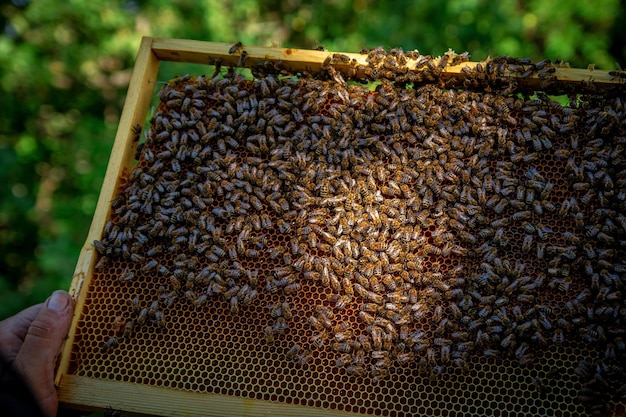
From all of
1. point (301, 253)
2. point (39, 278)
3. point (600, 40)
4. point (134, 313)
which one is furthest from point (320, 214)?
point (600, 40)

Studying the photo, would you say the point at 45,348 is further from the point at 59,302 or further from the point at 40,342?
the point at 59,302

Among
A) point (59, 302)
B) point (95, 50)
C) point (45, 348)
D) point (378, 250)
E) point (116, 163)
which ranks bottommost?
point (45, 348)

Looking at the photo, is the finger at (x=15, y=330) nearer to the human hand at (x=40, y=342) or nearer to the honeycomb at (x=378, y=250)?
the human hand at (x=40, y=342)

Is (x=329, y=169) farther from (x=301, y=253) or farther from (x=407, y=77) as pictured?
(x=407, y=77)

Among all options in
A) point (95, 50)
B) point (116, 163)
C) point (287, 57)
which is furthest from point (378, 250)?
point (95, 50)

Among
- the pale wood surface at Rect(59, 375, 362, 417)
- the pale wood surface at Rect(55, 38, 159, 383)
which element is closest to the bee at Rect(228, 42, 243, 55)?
the pale wood surface at Rect(55, 38, 159, 383)

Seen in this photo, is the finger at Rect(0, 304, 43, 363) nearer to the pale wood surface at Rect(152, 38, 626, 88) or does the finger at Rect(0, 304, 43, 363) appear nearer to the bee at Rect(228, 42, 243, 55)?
the pale wood surface at Rect(152, 38, 626, 88)

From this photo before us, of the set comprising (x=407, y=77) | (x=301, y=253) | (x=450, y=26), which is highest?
(x=450, y=26)
